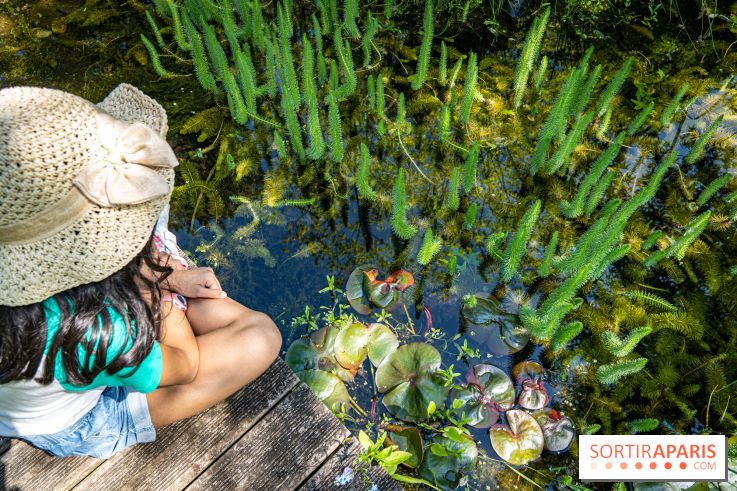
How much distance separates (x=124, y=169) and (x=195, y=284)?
77cm

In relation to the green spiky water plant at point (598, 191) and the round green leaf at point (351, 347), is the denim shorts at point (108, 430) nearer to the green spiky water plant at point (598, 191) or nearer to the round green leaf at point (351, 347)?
the round green leaf at point (351, 347)

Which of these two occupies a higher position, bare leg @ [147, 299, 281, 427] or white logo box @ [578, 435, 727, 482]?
bare leg @ [147, 299, 281, 427]

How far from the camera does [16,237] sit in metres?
1.01

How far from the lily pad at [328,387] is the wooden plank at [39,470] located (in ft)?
2.44

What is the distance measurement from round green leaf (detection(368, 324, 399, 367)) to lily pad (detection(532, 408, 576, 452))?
0.60m

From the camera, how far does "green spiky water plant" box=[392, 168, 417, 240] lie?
75.0 inches

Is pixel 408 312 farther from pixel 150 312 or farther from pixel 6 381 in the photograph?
pixel 6 381

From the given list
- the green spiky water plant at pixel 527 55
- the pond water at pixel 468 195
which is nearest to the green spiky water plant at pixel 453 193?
the pond water at pixel 468 195

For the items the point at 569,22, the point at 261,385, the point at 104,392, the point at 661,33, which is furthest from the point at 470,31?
the point at 104,392

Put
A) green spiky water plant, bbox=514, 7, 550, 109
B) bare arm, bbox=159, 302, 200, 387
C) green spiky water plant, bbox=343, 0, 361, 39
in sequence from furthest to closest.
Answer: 1. green spiky water plant, bbox=343, 0, 361, 39
2. green spiky water plant, bbox=514, 7, 550, 109
3. bare arm, bbox=159, 302, 200, 387

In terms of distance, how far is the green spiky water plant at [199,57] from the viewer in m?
2.41

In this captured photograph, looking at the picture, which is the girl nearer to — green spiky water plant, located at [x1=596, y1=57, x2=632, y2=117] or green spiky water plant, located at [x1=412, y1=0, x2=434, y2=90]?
green spiky water plant, located at [x1=412, y1=0, x2=434, y2=90]

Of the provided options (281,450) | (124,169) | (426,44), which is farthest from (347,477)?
(426,44)

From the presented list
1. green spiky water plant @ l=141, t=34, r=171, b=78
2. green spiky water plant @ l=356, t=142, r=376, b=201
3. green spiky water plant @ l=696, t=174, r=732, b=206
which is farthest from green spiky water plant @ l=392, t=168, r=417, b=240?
green spiky water plant @ l=141, t=34, r=171, b=78
